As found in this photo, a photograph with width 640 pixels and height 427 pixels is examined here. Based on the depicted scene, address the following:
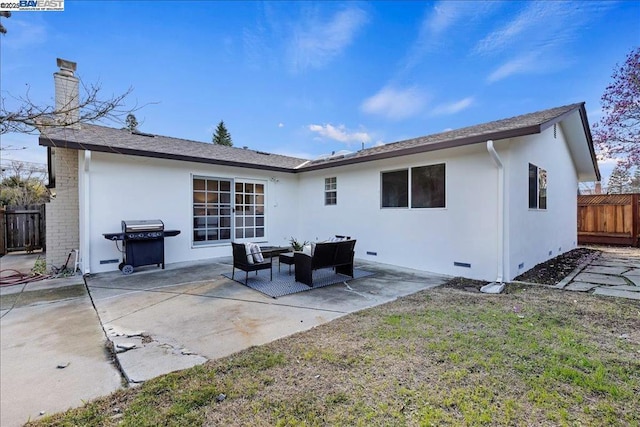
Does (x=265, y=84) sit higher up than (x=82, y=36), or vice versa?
(x=265, y=84)

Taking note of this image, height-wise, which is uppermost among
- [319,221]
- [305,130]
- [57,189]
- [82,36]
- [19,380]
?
[305,130]

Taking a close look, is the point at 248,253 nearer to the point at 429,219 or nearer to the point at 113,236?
the point at 113,236

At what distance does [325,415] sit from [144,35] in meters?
7.38

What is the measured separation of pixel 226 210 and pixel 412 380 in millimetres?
8026

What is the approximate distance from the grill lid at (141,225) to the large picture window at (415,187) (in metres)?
5.92

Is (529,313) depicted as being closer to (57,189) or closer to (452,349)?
(452,349)

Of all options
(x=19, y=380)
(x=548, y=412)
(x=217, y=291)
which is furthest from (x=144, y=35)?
(x=548, y=412)

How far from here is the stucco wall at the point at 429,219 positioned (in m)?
6.31

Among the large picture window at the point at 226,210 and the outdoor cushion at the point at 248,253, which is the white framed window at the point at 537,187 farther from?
the large picture window at the point at 226,210

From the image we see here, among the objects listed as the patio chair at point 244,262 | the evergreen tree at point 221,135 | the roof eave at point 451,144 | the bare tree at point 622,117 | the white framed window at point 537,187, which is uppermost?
the evergreen tree at point 221,135

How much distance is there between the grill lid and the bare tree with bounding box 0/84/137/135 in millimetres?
5110

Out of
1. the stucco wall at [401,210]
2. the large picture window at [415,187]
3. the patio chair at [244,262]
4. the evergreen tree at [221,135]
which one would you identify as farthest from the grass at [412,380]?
the evergreen tree at [221,135]

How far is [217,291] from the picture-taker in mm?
5488

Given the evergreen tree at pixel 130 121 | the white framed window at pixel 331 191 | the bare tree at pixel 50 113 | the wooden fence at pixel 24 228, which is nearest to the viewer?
the bare tree at pixel 50 113
